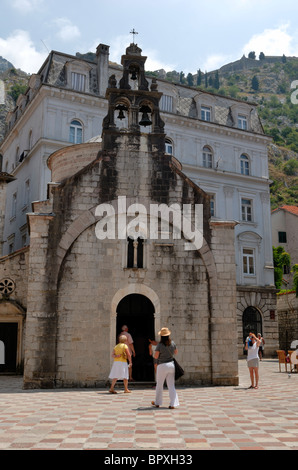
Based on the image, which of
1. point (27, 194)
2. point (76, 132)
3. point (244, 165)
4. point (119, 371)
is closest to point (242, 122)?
point (244, 165)

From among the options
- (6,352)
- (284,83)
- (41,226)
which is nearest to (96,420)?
(41,226)

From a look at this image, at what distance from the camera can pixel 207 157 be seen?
3556 centimetres

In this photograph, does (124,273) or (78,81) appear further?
(78,81)

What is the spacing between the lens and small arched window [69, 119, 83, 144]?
100 feet

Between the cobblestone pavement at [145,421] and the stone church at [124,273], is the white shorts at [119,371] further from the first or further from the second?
the stone church at [124,273]

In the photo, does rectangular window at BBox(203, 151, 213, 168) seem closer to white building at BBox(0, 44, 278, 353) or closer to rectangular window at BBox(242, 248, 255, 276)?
white building at BBox(0, 44, 278, 353)

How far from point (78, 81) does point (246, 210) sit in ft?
51.8

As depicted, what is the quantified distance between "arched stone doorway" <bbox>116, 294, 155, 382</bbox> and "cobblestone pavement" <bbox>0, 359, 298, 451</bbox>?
2.75m

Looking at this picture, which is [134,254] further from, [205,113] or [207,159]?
[205,113]

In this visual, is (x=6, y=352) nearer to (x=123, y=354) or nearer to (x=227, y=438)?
(x=123, y=354)

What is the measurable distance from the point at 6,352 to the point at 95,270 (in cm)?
851

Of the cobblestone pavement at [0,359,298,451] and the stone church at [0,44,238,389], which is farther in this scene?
the stone church at [0,44,238,389]

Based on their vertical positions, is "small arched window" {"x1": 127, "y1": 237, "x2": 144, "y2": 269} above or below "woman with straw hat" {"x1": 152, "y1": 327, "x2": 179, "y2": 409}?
above

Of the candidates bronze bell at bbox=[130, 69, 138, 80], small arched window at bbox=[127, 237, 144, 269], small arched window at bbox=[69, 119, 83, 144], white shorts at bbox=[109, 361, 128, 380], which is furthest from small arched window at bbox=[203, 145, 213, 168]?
white shorts at bbox=[109, 361, 128, 380]
